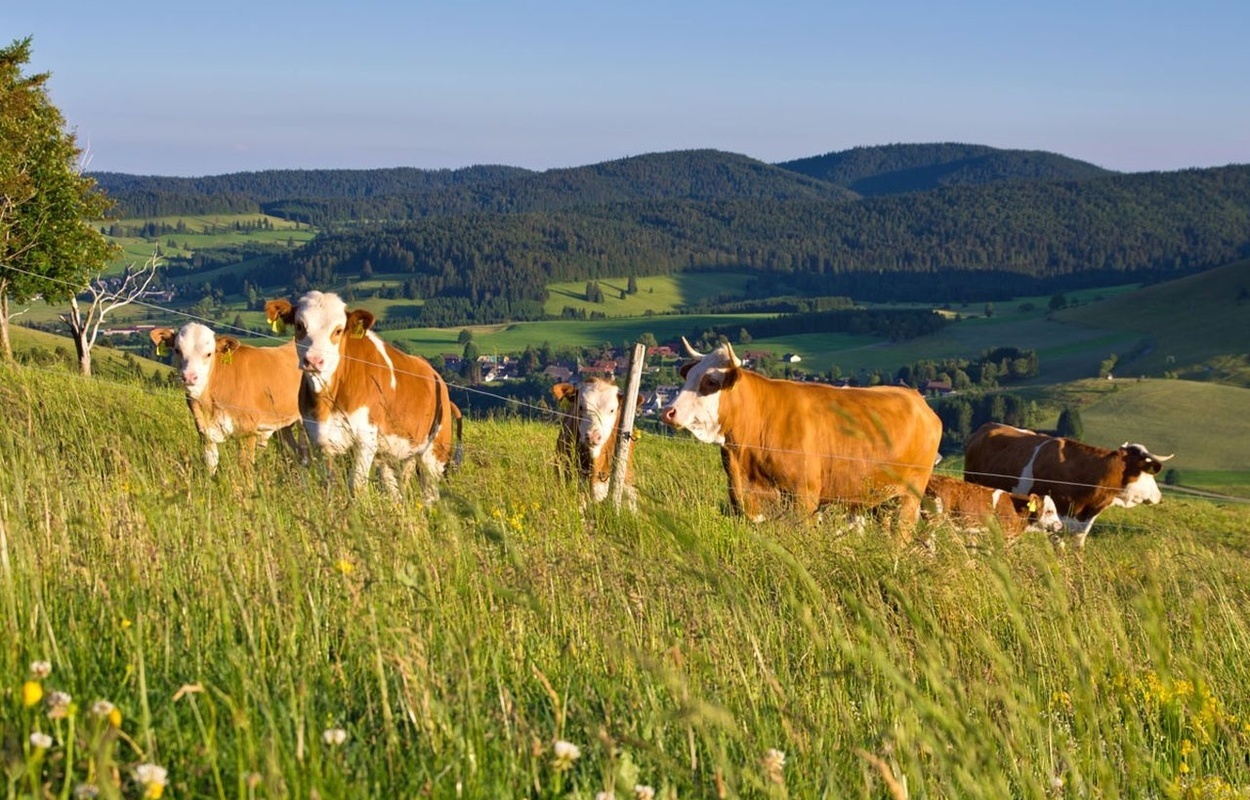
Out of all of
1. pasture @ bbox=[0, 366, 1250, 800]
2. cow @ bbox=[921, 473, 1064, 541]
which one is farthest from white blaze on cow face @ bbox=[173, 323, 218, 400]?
cow @ bbox=[921, 473, 1064, 541]

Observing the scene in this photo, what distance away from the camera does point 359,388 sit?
1005 centimetres

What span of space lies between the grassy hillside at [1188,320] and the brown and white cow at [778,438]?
386 ft

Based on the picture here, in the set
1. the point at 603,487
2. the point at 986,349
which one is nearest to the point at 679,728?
the point at 603,487

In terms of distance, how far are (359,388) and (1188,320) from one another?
160 metres

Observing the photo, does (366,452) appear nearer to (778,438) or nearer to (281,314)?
(281,314)

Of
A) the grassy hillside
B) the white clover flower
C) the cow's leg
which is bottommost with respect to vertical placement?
the grassy hillside

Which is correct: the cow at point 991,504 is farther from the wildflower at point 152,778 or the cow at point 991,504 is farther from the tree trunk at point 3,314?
the tree trunk at point 3,314

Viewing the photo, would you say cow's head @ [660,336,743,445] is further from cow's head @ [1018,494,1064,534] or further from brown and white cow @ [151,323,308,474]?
cow's head @ [1018,494,1064,534]

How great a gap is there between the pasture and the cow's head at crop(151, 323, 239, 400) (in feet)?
14.2

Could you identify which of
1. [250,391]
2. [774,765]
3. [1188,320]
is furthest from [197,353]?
[1188,320]

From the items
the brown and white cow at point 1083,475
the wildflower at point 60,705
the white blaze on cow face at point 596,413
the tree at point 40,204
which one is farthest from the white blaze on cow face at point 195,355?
the tree at point 40,204

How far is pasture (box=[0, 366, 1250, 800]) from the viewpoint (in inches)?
113

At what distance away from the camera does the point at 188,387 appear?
453 inches

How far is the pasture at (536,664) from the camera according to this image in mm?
2865
